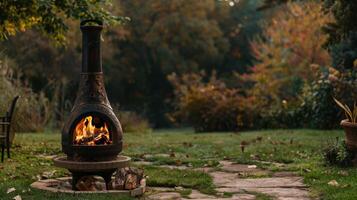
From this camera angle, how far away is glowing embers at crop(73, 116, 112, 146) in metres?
6.37

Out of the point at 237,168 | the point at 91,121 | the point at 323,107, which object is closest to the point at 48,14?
the point at 237,168

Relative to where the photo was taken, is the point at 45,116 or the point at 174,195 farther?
the point at 45,116

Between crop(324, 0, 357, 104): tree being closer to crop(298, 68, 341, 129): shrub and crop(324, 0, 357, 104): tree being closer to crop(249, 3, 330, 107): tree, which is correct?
crop(298, 68, 341, 129): shrub

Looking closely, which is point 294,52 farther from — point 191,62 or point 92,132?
point 92,132

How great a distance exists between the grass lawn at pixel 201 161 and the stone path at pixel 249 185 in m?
0.16

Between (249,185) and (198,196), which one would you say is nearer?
(198,196)

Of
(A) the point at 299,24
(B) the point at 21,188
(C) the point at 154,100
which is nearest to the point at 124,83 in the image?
(C) the point at 154,100

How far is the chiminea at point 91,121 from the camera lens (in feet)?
20.6

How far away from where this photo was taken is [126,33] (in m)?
30.9

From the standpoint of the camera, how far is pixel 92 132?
6.41 metres

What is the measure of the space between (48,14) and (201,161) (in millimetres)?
4572

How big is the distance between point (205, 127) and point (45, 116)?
5114 millimetres

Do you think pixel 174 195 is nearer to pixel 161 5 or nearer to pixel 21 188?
pixel 21 188

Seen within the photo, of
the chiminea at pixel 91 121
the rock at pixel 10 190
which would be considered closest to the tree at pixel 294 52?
the chiminea at pixel 91 121
